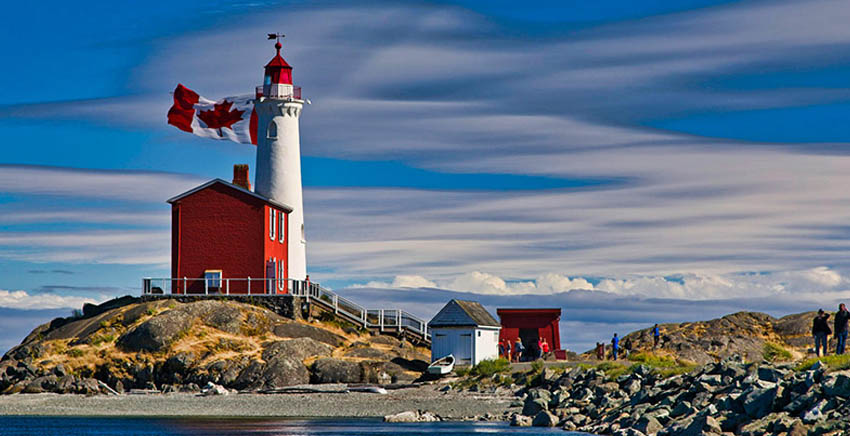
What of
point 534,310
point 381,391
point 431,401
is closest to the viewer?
point 431,401

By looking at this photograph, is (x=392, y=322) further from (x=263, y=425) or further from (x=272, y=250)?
(x=263, y=425)

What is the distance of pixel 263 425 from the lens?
33.4m

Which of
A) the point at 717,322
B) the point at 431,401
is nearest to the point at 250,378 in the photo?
the point at 431,401

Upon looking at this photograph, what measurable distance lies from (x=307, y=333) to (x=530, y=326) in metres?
11.0

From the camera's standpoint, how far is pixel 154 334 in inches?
1858

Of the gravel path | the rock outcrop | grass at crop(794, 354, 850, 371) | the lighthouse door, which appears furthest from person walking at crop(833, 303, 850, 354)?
the lighthouse door

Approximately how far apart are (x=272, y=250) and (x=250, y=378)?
41.3ft

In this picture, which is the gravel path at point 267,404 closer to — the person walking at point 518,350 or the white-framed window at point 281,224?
the person walking at point 518,350

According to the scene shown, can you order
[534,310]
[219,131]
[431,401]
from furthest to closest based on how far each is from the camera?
[219,131] < [534,310] < [431,401]

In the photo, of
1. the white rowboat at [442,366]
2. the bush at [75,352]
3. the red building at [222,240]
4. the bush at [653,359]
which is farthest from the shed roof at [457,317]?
the bush at [75,352]

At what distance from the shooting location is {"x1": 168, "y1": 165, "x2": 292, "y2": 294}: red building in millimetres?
54625

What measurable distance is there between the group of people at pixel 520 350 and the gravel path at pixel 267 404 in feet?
29.0

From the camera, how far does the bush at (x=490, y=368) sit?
42562 millimetres

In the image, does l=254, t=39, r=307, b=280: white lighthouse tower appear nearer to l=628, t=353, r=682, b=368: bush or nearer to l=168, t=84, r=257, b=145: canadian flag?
l=168, t=84, r=257, b=145: canadian flag
